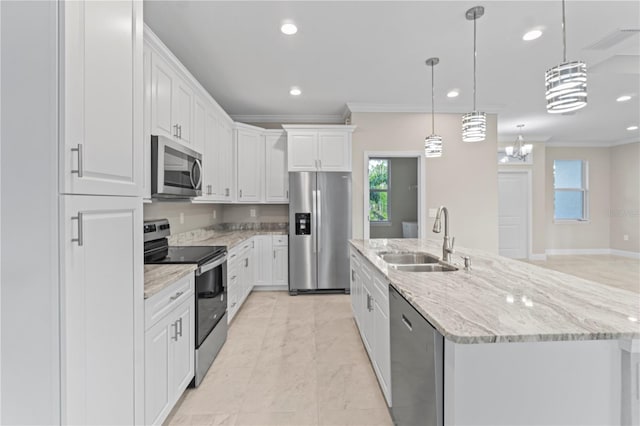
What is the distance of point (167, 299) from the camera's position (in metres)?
1.73

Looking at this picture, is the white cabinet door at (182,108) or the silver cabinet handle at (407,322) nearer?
the silver cabinet handle at (407,322)

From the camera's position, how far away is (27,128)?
964mm

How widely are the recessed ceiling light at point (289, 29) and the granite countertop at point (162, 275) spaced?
81.9 inches

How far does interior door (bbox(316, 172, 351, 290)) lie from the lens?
4.43m

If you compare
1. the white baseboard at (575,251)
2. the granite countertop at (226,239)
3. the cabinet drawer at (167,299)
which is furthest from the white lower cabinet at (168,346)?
the white baseboard at (575,251)

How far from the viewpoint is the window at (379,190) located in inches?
281

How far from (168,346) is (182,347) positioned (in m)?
0.21

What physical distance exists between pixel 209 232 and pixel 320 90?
8.26 feet

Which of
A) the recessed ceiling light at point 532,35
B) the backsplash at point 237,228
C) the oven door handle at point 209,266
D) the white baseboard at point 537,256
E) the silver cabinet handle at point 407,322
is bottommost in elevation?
the white baseboard at point 537,256

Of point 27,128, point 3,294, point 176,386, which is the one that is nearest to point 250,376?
point 176,386

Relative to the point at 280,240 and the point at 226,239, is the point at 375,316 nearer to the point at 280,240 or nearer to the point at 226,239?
the point at 226,239

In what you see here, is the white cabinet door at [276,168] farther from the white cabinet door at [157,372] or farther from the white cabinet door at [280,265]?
the white cabinet door at [157,372]

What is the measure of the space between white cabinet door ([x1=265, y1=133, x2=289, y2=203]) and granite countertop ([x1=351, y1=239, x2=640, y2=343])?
316 centimetres

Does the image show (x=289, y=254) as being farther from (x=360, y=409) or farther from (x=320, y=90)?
(x=360, y=409)
